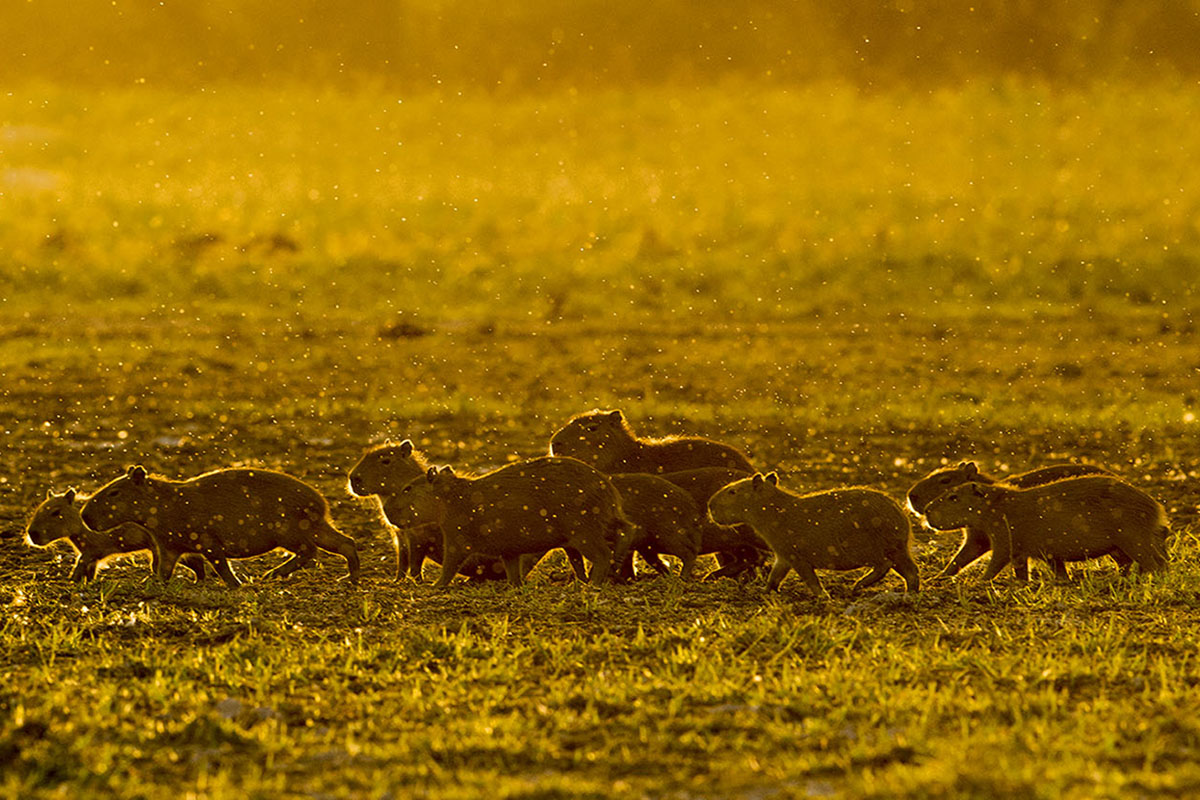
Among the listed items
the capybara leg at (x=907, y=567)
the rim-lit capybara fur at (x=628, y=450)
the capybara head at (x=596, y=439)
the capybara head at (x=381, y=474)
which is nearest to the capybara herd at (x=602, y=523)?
the capybara leg at (x=907, y=567)

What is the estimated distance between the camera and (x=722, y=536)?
389 inches

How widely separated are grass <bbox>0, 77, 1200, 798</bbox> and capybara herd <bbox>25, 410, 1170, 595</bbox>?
25 centimetres

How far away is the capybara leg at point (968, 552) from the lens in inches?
390

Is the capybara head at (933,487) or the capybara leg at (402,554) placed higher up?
the capybara head at (933,487)

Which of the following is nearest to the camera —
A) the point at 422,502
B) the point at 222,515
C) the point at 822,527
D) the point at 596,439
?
the point at 822,527

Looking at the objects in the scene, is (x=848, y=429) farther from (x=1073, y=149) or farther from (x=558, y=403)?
(x=1073, y=149)

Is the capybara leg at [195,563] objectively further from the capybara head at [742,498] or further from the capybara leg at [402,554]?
the capybara head at [742,498]

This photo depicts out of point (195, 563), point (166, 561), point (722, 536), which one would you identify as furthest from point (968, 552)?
point (166, 561)

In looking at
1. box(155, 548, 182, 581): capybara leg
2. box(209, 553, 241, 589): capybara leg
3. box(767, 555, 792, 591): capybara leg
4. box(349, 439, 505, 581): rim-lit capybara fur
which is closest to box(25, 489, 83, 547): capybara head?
box(155, 548, 182, 581): capybara leg

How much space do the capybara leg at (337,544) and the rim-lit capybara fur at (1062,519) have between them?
10.3 ft

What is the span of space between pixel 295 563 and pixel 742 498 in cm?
255

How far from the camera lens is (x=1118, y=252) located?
93.7 feet

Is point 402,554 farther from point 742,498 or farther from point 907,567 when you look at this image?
point 907,567

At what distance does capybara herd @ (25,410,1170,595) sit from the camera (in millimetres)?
9398
